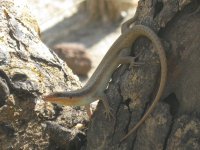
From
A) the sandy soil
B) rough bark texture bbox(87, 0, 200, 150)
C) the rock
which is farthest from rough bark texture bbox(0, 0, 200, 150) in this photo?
the sandy soil

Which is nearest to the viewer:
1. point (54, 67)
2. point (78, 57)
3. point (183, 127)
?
point (183, 127)

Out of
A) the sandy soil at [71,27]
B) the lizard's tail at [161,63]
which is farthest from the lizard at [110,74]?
the sandy soil at [71,27]

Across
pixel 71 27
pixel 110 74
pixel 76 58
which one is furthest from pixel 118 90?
pixel 71 27

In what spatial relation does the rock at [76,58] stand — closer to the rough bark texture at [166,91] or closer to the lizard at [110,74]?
the lizard at [110,74]

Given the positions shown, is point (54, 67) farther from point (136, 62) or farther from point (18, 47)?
point (136, 62)

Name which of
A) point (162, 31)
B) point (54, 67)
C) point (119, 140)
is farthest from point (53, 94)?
point (162, 31)

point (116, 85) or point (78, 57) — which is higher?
point (78, 57)
